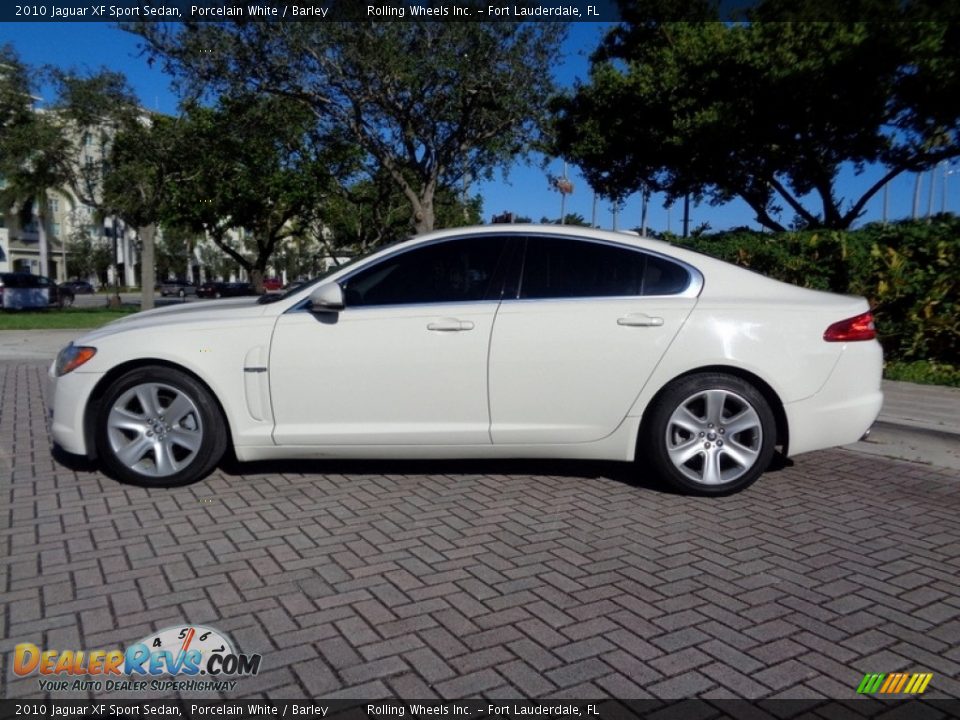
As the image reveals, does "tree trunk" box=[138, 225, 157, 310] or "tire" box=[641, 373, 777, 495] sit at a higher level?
"tree trunk" box=[138, 225, 157, 310]

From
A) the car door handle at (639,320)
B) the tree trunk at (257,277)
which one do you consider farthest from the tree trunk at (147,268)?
the car door handle at (639,320)

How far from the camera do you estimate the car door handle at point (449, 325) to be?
475 centimetres

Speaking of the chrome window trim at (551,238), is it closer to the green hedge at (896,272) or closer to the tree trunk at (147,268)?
the green hedge at (896,272)

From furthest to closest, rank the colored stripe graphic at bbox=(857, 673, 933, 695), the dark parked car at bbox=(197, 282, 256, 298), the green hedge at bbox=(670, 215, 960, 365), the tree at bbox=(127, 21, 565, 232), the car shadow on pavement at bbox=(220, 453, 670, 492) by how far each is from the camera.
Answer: the dark parked car at bbox=(197, 282, 256, 298)
the tree at bbox=(127, 21, 565, 232)
the green hedge at bbox=(670, 215, 960, 365)
the car shadow on pavement at bbox=(220, 453, 670, 492)
the colored stripe graphic at bbox=(857, 673, 933, 695)

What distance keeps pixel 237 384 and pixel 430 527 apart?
1476 mm

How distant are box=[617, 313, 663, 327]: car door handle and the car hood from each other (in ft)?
6.92

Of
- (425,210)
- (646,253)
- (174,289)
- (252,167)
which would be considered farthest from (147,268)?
(174,289)

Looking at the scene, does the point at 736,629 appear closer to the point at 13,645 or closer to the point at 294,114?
the point at 13,645

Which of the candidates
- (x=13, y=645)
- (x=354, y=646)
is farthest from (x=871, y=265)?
(x=13, y=645)

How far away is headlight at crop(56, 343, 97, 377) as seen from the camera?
16.0 feet

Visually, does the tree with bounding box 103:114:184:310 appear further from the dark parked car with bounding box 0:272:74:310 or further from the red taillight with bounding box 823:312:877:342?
the red taillight with bounding box 823:312:877:342

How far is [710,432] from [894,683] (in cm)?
214

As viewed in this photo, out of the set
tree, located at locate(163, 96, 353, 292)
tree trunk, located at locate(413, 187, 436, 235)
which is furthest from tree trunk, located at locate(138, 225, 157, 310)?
tree trunk, located at locate(413, 187, 436, 235)

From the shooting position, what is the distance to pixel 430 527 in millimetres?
4254
